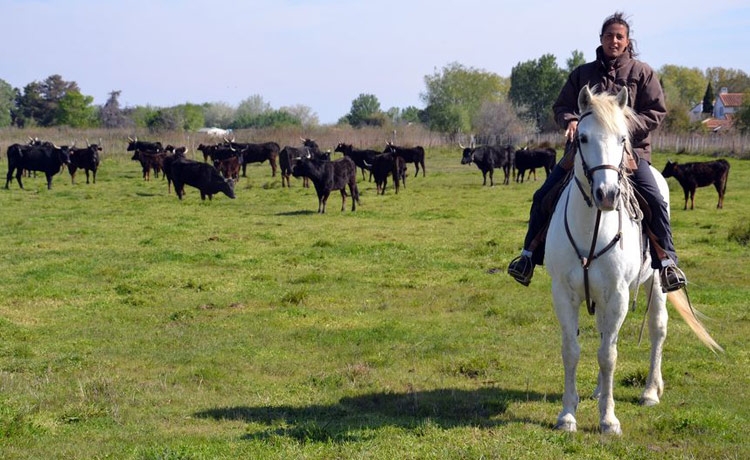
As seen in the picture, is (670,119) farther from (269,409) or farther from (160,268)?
(269,409)

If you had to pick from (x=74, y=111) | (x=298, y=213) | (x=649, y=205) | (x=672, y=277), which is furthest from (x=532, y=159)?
(x=74, y=111)

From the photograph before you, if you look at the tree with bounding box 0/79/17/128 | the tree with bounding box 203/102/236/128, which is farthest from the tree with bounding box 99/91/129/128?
the tree with bounding box 203/102/236/128

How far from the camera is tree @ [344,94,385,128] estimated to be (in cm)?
9344

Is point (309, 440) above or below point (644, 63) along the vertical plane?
below

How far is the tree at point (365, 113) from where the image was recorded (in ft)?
307

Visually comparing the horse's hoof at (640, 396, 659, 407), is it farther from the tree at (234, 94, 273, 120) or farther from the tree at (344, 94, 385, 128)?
the tree at (234, 94, 273, 120)

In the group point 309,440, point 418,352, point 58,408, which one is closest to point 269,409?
point 309,440

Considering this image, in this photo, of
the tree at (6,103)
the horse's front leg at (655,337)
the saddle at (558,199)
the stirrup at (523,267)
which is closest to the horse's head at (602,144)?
the saddle at (558,199)

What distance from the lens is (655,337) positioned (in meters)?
7.28

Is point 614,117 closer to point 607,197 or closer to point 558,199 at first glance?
point 607,197

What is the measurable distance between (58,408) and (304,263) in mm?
8697

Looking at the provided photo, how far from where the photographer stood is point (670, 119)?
6812cm

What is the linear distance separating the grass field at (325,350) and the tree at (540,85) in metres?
71.1

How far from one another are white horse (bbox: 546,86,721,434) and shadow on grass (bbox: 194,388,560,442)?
638 millimetres
